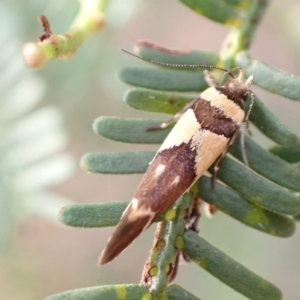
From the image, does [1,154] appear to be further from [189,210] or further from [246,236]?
[246,236]

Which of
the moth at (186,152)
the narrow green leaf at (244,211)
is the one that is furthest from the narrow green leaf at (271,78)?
the narrow green leaf at (244,211)

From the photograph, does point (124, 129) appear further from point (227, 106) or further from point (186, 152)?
point (227, 106)

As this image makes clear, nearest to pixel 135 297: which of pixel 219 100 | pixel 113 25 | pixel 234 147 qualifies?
pixel 234 147

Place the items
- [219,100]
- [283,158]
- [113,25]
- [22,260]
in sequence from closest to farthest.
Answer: [283,158], [219,100], [113,25], [22,260]

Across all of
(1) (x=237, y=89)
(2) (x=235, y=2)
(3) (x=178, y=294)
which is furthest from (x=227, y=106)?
(3) (x=178, y=294)

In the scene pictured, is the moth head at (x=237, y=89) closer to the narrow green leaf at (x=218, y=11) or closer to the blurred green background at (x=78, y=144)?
the narrow green leaf at (x=218, y=11)

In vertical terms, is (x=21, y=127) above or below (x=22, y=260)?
above

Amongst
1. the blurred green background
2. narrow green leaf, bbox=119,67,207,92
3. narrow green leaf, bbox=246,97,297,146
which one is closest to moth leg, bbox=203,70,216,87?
narrow green leaf, bbox=119,67,207,92

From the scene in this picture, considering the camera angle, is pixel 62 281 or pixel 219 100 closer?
pixel 219 100
